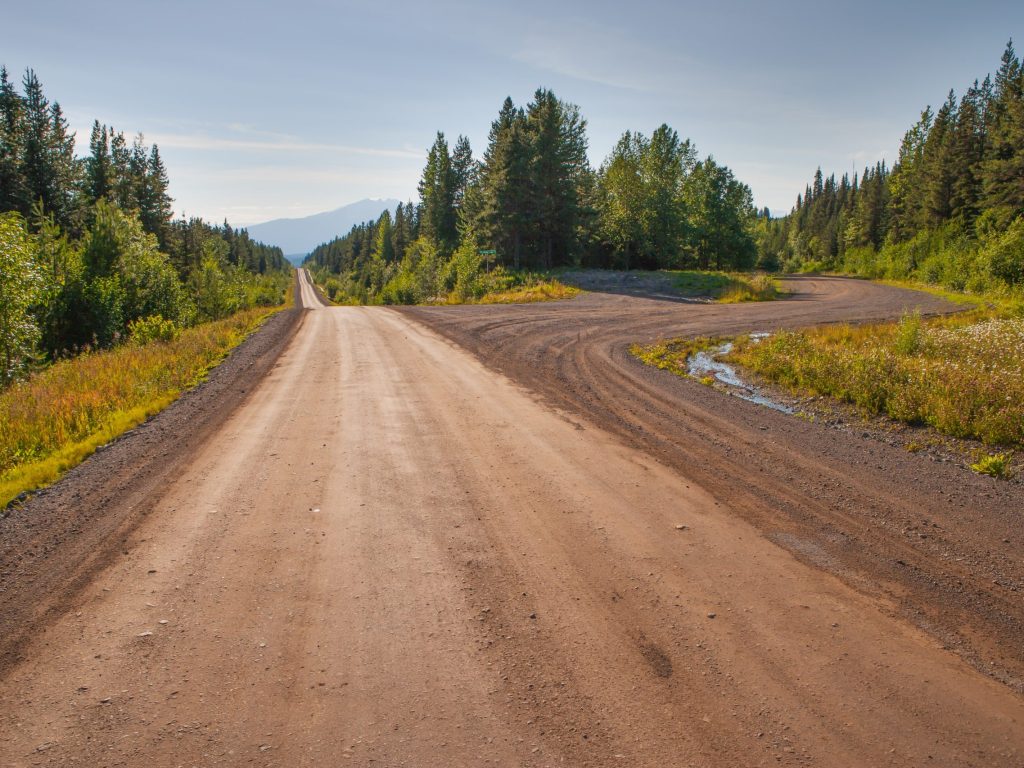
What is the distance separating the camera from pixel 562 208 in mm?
40906

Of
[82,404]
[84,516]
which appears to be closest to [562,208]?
[82,404]

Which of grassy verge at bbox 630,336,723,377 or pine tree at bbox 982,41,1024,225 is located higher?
pine tree at bbox 982,41,1024,225

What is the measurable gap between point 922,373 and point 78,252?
2957cm

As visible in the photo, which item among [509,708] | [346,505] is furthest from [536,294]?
[509,708]

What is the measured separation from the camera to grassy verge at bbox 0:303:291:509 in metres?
6.71

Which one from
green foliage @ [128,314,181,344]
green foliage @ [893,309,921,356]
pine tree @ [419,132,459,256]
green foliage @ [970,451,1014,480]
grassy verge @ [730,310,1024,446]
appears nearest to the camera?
green foliage @ [970,451,1014,480]

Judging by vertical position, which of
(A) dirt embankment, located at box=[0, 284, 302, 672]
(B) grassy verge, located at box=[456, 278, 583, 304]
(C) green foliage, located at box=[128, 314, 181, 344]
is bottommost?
(A) dirt embankment, located at box=[0, 284, 302, 672]

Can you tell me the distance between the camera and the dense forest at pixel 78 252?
14672mm

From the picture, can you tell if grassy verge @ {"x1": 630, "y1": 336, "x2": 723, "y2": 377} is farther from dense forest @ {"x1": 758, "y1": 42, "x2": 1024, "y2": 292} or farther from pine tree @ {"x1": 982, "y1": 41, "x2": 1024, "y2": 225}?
pine tree @ {"x1": 982, "y1": 41, "x2": 1024, "y2": 225}

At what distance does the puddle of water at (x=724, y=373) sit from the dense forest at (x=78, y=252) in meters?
17.5

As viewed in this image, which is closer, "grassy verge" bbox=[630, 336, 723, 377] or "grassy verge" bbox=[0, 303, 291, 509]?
"grassy verge" bbox=[0, 303, 291, 509]

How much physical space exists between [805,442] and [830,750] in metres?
5.68

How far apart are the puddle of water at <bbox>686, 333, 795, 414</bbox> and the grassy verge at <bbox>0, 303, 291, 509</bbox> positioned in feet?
35.5

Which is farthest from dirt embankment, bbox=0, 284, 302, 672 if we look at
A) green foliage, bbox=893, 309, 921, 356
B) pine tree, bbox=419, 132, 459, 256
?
pine tree, bbox=419, 132, 459, 256
